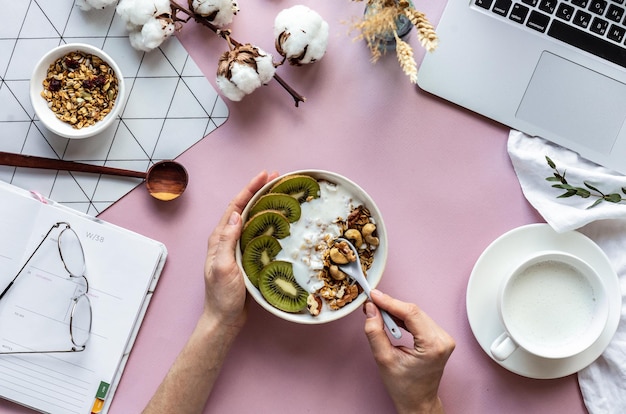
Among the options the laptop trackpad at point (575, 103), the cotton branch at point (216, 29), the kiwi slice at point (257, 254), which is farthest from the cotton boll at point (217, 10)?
the laptop trackpad at point (575, 103)

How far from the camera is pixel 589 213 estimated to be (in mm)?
1094

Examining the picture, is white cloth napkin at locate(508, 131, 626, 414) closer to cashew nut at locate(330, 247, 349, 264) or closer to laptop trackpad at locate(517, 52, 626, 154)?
laptop trackpad at locate(517, 52, 626, 154)

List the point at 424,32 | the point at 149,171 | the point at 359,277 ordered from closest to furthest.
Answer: the point at 424,32, the point at 359,277, the point at 149,171

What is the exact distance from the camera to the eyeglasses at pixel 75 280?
45.4 inches

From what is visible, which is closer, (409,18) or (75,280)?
(409,18)

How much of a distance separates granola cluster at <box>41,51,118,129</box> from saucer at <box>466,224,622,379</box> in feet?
2.39

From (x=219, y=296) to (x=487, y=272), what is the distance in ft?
1.56

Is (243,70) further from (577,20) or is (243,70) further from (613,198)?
(613,198)

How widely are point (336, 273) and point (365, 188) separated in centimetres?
19

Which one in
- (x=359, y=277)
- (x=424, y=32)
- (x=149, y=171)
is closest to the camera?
(x=424, y=32)

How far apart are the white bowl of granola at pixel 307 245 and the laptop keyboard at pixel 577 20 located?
15.9 inches

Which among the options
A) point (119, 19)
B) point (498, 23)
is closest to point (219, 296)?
point (119, 19)

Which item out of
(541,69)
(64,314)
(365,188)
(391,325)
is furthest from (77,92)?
(541,69)

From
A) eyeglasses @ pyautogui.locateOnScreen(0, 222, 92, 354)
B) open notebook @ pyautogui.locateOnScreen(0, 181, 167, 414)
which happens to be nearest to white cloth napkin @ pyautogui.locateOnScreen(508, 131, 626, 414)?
open notebook @ pyautogui.locateOnScreen(0, 181, 167, 414)
